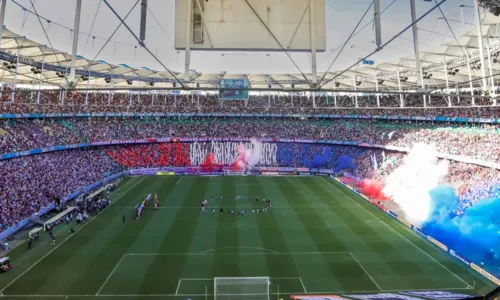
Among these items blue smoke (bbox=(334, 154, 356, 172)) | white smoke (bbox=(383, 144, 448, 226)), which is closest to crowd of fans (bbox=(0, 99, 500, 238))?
blue smoke (bbox=(334, 154, 356, 172))

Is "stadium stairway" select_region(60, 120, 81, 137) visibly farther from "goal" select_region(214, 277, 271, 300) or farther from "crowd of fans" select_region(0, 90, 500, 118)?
"goal" select_region(214, 277, 271, 300)

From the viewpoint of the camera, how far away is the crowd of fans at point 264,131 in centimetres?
3812

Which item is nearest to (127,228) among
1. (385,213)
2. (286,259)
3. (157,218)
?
(157,218)

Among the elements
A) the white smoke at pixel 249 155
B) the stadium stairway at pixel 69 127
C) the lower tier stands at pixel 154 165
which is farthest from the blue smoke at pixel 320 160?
the stadium stairway at pixel 69 127

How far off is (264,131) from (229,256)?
43240 mm

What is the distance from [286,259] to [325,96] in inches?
2268

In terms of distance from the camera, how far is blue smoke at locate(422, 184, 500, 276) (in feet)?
74.8

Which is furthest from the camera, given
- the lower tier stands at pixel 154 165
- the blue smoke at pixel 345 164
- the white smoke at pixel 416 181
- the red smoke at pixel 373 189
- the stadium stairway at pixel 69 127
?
the blue smoke at pixel 345 164

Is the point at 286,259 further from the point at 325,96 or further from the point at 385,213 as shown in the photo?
the point at 325,96

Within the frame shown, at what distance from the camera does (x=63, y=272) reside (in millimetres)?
20625

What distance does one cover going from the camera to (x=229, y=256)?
22906mm

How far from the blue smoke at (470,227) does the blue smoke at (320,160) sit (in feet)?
89.3

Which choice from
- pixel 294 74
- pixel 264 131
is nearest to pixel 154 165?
pixel 264 131

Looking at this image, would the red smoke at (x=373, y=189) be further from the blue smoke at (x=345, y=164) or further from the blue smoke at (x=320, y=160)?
the blue smoke at (x=320, y=160)
